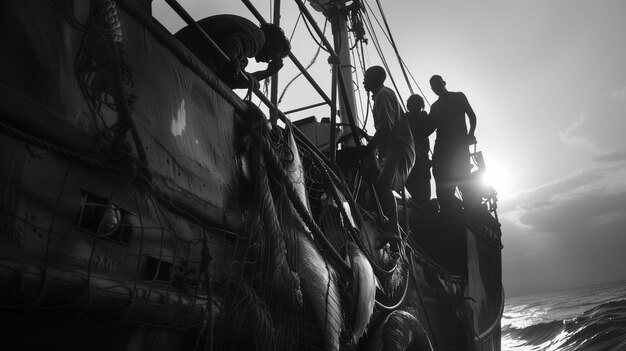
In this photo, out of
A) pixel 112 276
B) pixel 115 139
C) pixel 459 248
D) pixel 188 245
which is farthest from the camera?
pixel 459 248

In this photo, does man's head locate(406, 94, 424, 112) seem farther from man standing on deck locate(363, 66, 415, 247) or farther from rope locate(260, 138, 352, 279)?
rope locate(260, 138, 352, 279)

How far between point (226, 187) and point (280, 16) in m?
2.26

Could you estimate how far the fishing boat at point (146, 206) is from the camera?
1.41m

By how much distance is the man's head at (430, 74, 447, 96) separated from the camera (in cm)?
777

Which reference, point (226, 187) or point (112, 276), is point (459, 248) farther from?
point (112, 276)

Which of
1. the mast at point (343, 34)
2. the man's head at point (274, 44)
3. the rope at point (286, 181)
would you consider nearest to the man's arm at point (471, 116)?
the mast at point (343, 34)

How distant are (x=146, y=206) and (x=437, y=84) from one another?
22.3ft

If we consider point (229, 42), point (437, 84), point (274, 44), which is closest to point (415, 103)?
point (437, 84)

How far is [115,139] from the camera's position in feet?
5.57

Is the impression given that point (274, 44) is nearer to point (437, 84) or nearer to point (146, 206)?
point (146, 206)

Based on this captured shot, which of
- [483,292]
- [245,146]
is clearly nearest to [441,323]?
[483,292]

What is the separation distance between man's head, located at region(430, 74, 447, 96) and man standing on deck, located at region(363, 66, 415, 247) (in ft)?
11.0

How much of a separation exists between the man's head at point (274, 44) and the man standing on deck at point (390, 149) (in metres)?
1.63

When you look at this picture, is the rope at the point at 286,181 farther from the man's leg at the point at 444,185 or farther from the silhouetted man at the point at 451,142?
the silhouetted man at the point at 451,142
